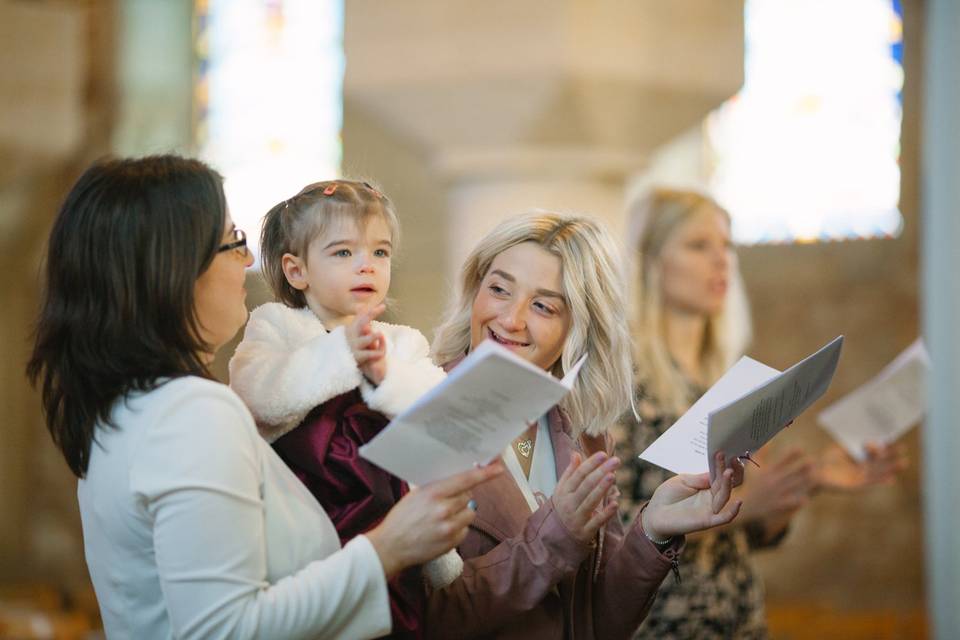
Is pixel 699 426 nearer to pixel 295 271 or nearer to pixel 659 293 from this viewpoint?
pixel 295 271

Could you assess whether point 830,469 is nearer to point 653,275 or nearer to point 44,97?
point 653,275

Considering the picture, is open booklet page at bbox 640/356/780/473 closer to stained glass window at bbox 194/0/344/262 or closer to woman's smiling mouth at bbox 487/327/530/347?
woman's smiling mouth at bbox 487/327/530/347

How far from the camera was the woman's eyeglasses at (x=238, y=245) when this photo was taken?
2027 mm

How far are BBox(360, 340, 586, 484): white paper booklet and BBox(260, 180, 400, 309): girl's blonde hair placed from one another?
529mm

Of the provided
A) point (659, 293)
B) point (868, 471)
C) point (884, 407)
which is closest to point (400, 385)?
point (659, 293)

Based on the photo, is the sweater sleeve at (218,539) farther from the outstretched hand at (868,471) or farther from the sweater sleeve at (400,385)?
the outstretched hand at (868,471)

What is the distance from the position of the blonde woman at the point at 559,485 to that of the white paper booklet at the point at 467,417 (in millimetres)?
346

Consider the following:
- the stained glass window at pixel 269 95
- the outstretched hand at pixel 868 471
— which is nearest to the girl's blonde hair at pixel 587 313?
the outstretched hand at pixel 868 471

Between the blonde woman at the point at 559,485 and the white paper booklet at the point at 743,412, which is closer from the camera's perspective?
the white paper booklet at the point at 743,412

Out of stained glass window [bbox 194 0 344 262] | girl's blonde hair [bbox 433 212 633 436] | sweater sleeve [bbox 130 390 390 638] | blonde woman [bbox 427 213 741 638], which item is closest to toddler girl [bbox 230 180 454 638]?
blonde woman [bbox 427 213 741 638]

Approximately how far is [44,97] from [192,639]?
704cm

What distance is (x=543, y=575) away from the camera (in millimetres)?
2350

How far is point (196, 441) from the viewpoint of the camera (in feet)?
6.06

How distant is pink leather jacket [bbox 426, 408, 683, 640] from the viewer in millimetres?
2352
